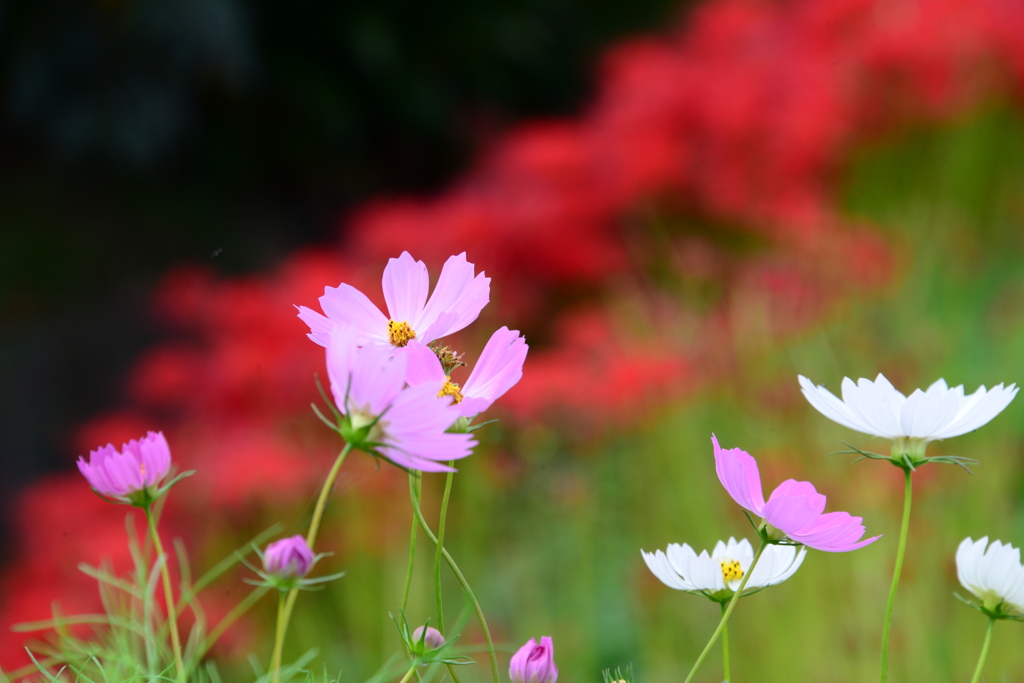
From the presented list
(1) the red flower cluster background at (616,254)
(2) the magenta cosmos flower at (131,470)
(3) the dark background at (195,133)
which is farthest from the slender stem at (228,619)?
(3) the dark background at (195,133)

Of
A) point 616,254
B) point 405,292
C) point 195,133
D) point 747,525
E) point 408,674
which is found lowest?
point 408,674

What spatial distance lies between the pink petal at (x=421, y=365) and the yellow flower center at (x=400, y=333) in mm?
23

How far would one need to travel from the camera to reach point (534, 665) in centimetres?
21

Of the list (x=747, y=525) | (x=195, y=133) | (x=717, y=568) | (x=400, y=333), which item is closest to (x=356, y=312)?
(x=400, y=333)

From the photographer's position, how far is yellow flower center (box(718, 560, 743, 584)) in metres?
0.23

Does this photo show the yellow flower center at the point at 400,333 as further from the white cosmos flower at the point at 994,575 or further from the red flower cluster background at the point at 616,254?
the red flower cluster background at the point at 616,254

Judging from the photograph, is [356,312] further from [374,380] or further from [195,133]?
[195,133]

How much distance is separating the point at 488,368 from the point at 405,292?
45mm

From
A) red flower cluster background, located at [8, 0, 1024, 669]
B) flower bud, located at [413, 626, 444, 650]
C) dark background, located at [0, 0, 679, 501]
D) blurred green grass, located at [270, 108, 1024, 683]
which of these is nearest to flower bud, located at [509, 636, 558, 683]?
flower bud, located at [413, 626, 444, 650]

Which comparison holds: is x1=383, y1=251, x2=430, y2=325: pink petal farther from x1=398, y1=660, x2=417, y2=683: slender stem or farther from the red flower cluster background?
the red flower cluster background

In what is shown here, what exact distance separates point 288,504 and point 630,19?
2156 mm

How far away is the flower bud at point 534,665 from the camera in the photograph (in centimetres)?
21

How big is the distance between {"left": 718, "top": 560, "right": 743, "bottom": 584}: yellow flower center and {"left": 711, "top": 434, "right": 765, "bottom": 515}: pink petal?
0.05m

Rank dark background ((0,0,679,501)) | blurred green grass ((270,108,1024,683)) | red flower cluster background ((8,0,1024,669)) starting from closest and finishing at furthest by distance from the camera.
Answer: blurred green grass ((270,108,1024,683))
red flower cluster background ((8,0,1024,669))
dark background ((0,0,679,501))
